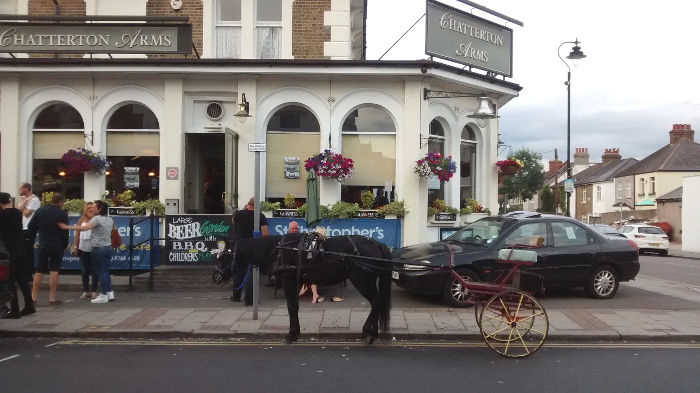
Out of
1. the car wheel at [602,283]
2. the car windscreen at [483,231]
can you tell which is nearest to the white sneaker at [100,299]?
the car windscreen at [483,231]

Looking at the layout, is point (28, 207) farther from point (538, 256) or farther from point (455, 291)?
point (538, 256)

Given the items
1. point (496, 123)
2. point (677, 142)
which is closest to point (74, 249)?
point (496, 123)

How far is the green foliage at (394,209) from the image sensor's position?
538 inches

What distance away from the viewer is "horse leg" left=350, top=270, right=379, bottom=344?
791 cm

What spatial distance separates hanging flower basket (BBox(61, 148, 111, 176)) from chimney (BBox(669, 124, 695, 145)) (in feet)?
154

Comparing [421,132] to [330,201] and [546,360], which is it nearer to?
[330,201]

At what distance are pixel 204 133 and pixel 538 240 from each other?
9.01m

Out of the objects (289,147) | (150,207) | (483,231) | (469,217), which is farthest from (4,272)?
(469,217)

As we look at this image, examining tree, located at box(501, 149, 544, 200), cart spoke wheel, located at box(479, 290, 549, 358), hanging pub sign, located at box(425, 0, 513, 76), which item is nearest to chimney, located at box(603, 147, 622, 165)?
tree, located at box(501, 149, 544, 200)

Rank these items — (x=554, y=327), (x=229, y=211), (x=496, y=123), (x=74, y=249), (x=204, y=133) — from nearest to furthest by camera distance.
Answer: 1. (x=554, y=327)
2. (x=74, y=249)
3. (x=229, y=211)
4. (x=204, y=133)
5. (x=496, y=123)

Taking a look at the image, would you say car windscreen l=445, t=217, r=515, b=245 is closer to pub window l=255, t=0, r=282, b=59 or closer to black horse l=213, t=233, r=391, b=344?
black horse l=213, t=233, r=391, b=344

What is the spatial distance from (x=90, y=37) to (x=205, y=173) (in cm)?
460

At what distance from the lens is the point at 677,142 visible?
4712cm

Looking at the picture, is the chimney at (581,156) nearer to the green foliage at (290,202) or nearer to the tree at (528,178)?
the tree at (528,178)
